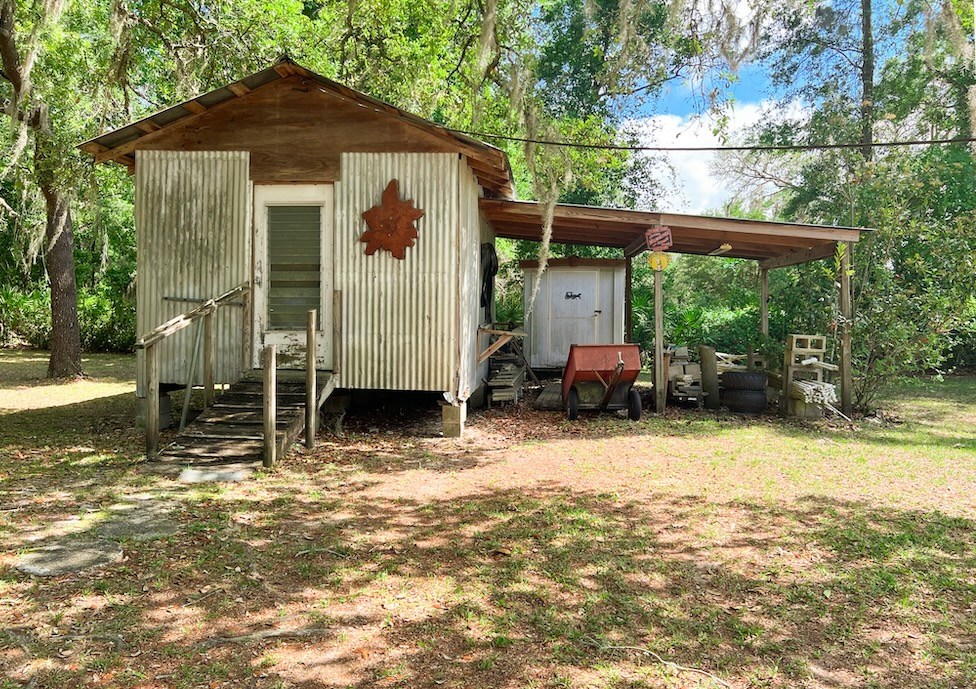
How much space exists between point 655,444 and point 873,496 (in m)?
2.53

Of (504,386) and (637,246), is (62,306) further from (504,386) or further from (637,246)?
(637,246)

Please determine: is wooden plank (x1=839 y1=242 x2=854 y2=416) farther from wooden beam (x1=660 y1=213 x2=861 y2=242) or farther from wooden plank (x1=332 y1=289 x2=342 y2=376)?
wooden plank (x1=332 y1=289 x2=342 y2=376)

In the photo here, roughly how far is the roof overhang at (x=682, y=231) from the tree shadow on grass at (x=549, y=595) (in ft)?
16.3

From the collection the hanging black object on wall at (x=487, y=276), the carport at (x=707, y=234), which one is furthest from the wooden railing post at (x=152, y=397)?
the hanging black object on wall at (x=487, y=276)

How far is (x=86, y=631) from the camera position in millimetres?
3377

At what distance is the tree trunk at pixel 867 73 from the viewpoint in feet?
60.7

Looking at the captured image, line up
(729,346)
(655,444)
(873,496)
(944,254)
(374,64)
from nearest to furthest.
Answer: (873,496)
(655,444)
(944,254)
(374,64)
(729,346)

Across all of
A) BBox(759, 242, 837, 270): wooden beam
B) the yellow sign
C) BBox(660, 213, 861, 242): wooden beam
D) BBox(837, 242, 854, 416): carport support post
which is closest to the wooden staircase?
the yellow sign

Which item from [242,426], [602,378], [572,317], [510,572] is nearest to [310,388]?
[242,426]

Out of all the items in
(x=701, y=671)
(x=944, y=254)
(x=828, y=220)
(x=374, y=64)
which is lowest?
(x=701, y=671)

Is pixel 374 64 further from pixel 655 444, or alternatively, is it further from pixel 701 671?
pixel 701 671

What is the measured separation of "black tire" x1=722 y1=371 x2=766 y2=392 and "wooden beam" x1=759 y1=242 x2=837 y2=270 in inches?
79.0

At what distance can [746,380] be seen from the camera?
35.1 feet

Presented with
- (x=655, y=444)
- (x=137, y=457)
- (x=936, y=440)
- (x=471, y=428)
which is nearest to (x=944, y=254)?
(x=936, y=440)
